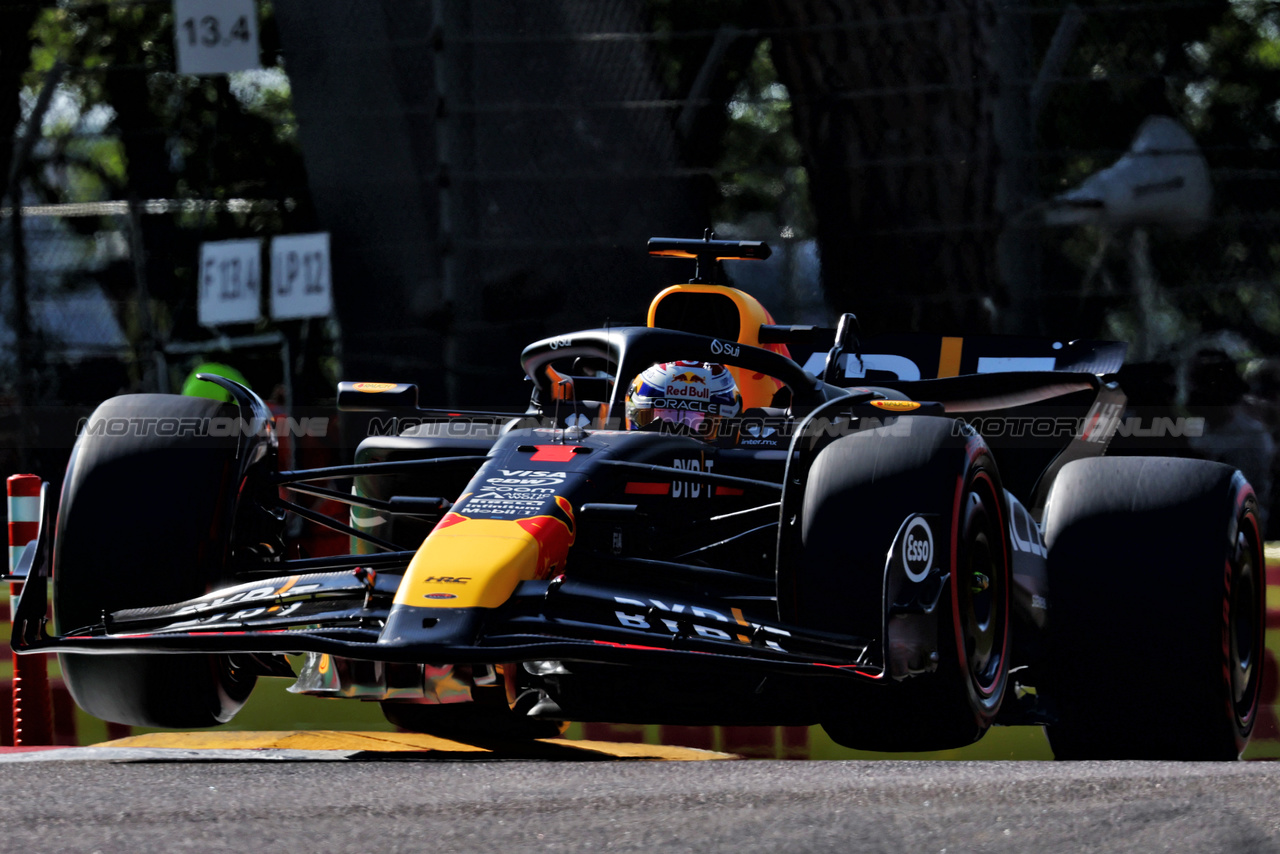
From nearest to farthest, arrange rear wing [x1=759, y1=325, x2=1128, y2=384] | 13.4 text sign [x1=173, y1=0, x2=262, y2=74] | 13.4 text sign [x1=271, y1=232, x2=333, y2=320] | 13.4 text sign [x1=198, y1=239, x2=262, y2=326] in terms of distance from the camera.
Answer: rear wing [x1=759, y1=325, x2=1128, y2=384] < 13.4 text sign [x1=271, y1=232, x2=333, y2=320] < 13.4 text sign [x1=198, y1=239, x2=262, y2=326] < 13.4 text sign [x1=173, y1=0, x2=262, y2=74]

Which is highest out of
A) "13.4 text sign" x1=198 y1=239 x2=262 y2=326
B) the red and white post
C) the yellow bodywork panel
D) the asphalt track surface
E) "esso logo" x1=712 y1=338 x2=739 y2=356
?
"13.4 text sign" x1=198 y1=239 x2=262 y2=326

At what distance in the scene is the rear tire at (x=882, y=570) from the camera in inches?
170

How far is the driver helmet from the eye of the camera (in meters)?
5.55

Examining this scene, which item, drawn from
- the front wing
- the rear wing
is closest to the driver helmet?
the front wing

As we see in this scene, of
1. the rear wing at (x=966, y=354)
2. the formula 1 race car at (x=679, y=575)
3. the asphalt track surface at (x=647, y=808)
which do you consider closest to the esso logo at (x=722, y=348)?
the formula 1 race car at (x=679, y=575)

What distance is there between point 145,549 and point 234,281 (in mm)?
5240

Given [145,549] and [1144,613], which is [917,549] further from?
[145,549]

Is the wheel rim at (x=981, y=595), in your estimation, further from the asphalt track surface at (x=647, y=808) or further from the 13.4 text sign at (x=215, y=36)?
the 13.4 text sign at (x=215, y=36)

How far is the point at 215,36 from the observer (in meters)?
10.1

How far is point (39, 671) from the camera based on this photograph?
610 centimetres

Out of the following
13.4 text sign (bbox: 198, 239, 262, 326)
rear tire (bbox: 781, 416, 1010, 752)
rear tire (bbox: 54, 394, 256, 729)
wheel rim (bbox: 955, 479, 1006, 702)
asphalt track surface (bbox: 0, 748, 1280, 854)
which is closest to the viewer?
asphalt track surface (bbox: 0, 748, 1280, 854)

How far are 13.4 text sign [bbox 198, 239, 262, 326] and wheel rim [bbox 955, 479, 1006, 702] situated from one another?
604 cm

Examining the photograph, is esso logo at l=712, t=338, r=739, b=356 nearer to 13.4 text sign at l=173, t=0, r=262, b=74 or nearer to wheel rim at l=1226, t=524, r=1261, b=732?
wheel rim at l=1226, t=524, r=1261, b=732

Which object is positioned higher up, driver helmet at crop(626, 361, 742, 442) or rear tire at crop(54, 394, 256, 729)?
driver helmet at crop(626, 361, 742, 442)
